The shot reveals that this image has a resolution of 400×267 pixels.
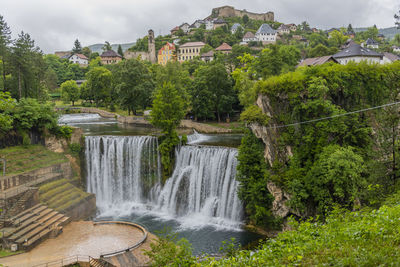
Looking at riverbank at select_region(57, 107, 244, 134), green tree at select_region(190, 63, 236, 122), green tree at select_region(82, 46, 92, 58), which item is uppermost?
green tree at select_region(82, 46, 92, 58)

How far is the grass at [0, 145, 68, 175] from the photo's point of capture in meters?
25.6

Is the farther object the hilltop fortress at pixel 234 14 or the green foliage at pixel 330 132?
the hilltop fortress at pixel 234 14

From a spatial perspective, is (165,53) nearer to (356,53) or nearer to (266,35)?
(266,35)

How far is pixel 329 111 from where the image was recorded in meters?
20.6

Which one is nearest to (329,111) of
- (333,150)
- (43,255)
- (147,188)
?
(333,150)

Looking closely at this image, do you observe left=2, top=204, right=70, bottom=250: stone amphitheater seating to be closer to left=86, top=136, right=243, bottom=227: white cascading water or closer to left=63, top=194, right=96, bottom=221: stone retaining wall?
left=63, top=194, right=96, bottom=221: stone retaining wall

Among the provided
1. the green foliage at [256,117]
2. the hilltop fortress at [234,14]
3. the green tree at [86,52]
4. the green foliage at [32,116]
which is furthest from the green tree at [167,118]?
the hilltop fortress at [234,14]

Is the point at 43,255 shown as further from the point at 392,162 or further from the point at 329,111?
the point at 392,162

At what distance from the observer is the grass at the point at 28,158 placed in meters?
25.6

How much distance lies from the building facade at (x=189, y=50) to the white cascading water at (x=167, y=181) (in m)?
67.8

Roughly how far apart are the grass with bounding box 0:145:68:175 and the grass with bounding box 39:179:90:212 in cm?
219

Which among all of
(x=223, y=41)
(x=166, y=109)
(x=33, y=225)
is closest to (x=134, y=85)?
(x=166, y=109)

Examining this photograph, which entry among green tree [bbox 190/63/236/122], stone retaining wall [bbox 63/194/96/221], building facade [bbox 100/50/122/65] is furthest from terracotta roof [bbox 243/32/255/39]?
stone retaining wall [bbox 63/194/96/221]

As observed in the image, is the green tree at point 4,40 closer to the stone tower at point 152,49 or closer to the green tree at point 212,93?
the green tree at point 212,93
